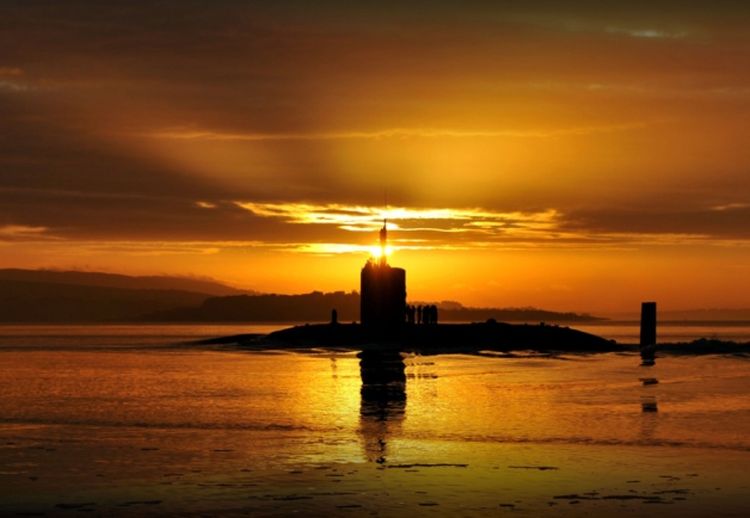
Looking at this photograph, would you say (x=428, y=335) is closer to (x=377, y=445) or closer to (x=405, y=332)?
(x=405, y=332)

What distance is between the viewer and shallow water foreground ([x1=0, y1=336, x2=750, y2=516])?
655 inches

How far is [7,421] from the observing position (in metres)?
27.6

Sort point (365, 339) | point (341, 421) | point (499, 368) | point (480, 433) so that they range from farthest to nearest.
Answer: point (365, 339) < point (499, 368) < point (341, 421) < point (480, 433)

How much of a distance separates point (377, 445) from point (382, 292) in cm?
4344

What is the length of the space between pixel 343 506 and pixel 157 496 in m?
3.16

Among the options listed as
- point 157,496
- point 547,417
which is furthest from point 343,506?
point 547,417

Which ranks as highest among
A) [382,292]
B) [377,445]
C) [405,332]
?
[382,292]

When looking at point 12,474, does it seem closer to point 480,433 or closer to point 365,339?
point 480,433

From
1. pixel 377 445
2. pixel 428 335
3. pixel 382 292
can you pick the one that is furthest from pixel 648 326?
pixel 377 445

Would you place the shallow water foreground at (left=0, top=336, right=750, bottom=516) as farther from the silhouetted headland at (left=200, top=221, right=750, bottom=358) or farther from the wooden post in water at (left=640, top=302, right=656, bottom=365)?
the wooden post in water at (left=640, top=302, right=656, bottom=365)

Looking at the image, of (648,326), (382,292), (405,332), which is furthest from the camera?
(648,326)

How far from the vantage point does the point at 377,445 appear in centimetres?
2273

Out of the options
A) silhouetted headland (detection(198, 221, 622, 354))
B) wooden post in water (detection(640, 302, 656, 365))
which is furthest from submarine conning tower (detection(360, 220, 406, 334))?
wooden post in water (detection(640, 302, 656, 365))

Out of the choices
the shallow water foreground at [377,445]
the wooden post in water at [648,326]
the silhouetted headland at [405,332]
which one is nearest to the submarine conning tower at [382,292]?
the silhouetted headland at [405,332]
